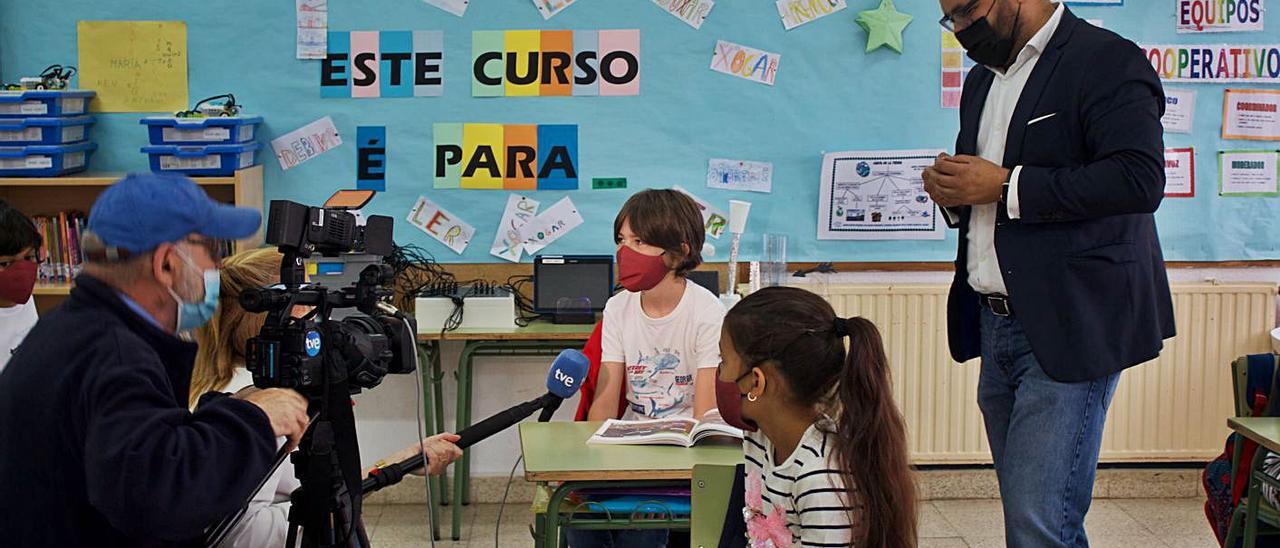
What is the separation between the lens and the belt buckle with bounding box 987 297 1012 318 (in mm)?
2416

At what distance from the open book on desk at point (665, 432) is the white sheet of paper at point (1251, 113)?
2899mm

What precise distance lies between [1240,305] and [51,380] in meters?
4.32

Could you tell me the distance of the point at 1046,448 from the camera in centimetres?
233

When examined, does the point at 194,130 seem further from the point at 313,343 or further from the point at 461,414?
the point at 313,343

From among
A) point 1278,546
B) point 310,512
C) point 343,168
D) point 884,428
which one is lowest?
point 1278,546

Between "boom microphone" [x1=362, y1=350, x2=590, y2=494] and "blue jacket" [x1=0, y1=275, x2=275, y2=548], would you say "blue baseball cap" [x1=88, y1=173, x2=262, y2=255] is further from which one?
"boom microphone" [x1=362, y1=350, x2=590, y2=494]

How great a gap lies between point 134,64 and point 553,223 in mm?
1625

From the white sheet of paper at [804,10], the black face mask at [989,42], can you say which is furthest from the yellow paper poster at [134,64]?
the black face mask at [989,42]

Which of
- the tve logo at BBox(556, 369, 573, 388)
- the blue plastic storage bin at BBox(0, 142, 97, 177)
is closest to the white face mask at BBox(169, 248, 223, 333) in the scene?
the tve logo at BBox(556, 369, 573, 388)

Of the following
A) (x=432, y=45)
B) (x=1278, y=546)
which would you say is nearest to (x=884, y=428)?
(x=1278, y=546)

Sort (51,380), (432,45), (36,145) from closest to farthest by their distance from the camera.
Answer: (51,380) < (36,145) < (432,45)

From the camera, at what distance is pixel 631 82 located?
189 inches

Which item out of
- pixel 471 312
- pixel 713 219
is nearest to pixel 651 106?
pixel 713 219

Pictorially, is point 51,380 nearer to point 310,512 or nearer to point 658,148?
point 310,512
